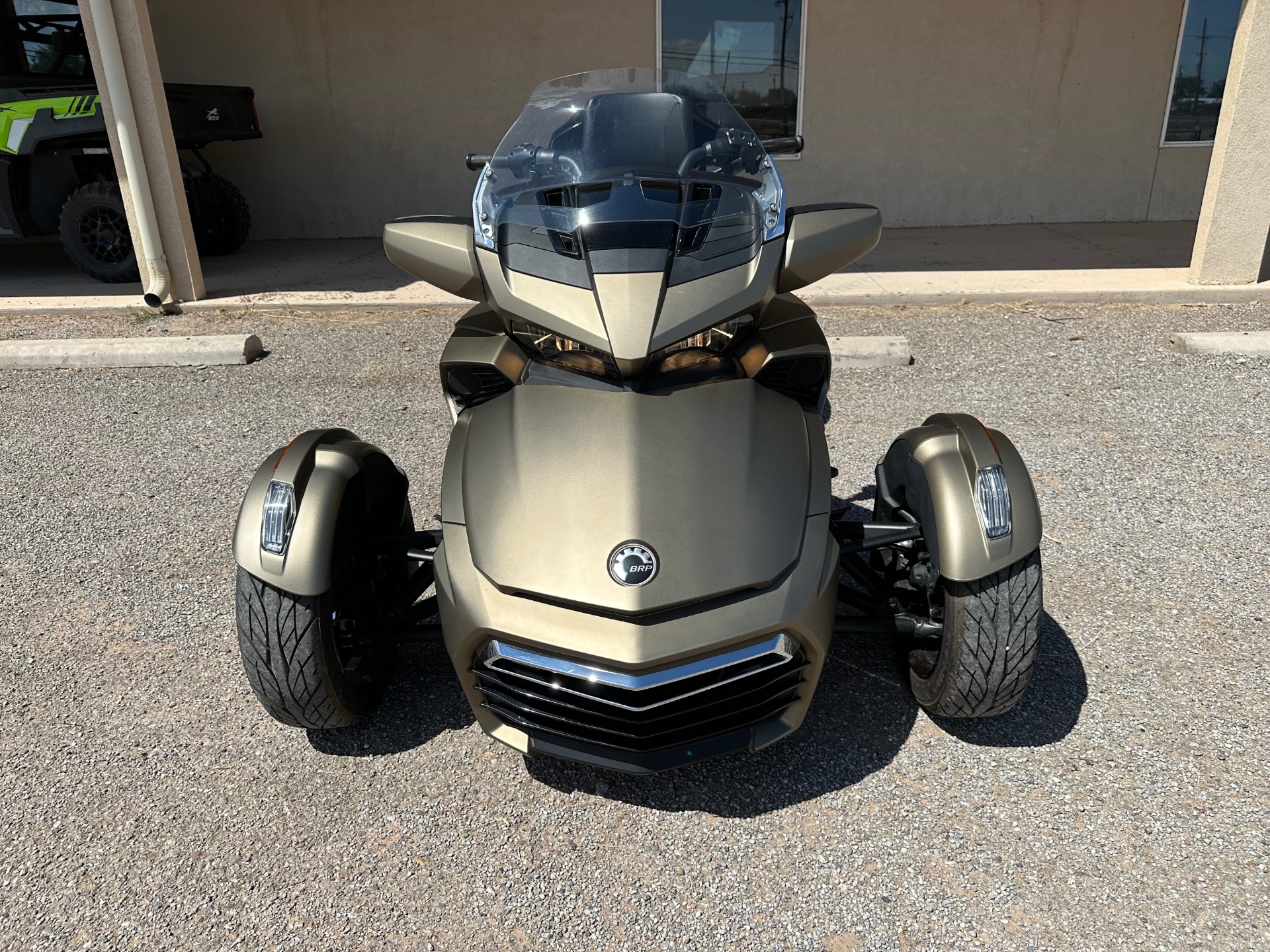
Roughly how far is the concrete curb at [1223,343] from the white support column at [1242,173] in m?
1.02

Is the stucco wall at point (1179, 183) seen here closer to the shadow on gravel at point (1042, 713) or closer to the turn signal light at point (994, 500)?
the shadow on gravel at point (1042, 713)

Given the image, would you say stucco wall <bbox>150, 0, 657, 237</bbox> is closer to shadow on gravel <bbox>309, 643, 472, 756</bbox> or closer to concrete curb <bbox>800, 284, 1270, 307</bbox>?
concrete curb <bbox>800, 284, 1270, 307</bbox>

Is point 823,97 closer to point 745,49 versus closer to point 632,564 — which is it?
point 745,49

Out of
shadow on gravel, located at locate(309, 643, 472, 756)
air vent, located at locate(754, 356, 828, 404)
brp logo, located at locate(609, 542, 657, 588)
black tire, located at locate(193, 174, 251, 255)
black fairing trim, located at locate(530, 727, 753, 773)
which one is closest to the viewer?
brp logo, located at locate(609, 542, 657, 588)

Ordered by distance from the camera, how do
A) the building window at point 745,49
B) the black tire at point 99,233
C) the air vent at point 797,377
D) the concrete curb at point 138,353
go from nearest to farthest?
the air vent at point 797,377 → the concrete curb at point 138,353 → the black tire at point 99,233 → the building window at point 745,49

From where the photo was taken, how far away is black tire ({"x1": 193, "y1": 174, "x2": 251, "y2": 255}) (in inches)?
329

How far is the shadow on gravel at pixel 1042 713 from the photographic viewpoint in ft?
7.99

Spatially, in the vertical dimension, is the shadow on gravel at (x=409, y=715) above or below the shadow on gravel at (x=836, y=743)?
above

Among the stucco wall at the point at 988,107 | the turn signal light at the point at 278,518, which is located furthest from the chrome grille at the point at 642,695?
the stucco wall at the point at 988,107

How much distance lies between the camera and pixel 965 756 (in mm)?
2373

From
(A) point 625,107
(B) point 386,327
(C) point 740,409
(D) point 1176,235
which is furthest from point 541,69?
(C) point 740,409

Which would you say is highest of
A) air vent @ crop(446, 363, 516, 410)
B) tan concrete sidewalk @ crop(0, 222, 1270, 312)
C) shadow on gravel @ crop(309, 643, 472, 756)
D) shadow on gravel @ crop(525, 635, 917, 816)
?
air vent @ crop(446, 363, 516, 410)

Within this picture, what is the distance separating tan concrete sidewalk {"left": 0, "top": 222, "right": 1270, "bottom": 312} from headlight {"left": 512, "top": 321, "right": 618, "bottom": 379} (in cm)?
460

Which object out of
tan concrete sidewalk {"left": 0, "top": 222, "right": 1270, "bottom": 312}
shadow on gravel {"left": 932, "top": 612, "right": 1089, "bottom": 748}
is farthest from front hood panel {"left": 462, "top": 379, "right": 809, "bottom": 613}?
tan concrete sidewalk {"left": 0, "top": 222, "right": 1270, "bottom": 312}
